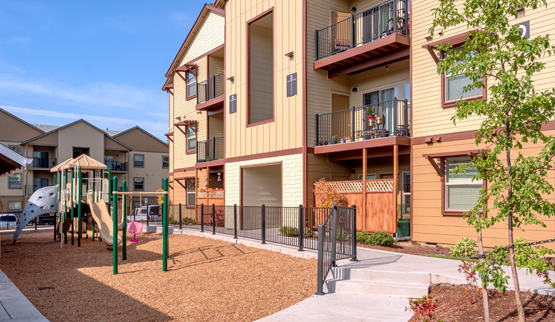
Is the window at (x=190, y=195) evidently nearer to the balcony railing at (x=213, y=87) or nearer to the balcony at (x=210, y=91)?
the balcony at (x=210, y=91)

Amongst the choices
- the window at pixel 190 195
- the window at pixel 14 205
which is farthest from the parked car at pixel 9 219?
the window at pixel 14 205

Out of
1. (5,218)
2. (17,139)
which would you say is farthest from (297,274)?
(17,139)

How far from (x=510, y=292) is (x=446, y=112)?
293 inches

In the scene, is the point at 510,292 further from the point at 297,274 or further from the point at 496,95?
the point at 297,274

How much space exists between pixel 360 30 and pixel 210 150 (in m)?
10.8

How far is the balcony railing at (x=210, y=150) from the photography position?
24212 mm

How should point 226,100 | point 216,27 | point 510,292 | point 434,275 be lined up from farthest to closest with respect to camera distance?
1. point 216,27
2. point 226,100
3. point 434,275
4. point 510,292

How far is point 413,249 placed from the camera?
1330cm

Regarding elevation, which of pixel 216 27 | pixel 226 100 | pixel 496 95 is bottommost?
pixel 496 95

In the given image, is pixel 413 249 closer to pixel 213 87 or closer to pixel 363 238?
pixel 363 238

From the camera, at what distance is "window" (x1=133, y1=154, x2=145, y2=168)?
55.4 m

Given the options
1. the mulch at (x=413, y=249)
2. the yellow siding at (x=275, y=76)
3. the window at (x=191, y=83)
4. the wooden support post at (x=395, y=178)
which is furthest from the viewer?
the window at (x=191, y=83)

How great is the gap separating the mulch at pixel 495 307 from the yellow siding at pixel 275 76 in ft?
35.4

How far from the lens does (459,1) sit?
13.1 metres
